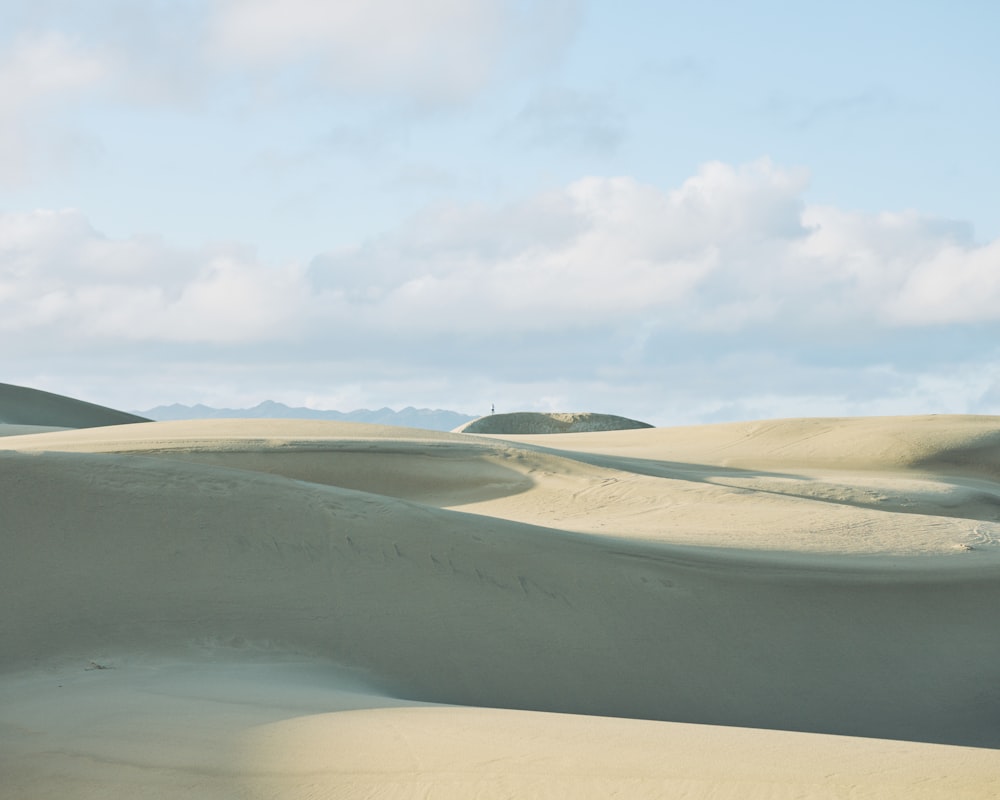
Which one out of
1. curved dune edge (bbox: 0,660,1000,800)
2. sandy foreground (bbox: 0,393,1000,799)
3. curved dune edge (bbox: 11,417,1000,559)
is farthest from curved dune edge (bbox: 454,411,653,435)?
curved dune edge (bbox: 0,660,1000,800)

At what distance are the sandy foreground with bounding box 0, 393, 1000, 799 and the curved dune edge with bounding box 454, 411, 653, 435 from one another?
14198mm

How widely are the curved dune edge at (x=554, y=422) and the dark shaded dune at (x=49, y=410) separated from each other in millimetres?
6571

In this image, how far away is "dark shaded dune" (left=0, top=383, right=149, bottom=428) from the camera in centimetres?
1900

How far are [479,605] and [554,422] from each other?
17533 millimetres

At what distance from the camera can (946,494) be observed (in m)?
→ 9.30

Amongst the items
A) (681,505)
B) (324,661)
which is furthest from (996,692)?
(324,661)

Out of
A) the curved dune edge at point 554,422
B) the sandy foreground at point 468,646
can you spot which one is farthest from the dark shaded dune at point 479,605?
the curved dune edge at point 554,422

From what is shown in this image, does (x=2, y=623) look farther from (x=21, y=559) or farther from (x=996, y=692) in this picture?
(x=996, y=692)

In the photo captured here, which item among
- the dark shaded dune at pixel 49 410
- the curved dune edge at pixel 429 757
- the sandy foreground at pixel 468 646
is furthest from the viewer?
the dark shaded dune at pixel 49 410

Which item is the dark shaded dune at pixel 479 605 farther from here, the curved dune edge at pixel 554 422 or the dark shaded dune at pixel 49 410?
the curved dune edge at pixel 554 422

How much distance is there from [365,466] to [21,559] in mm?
3731

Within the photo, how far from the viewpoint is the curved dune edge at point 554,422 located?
22016 mm

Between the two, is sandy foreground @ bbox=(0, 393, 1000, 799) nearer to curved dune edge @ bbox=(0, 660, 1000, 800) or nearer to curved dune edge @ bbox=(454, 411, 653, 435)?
curved dune edge @ bbox=(0, 660, 1000, 800)

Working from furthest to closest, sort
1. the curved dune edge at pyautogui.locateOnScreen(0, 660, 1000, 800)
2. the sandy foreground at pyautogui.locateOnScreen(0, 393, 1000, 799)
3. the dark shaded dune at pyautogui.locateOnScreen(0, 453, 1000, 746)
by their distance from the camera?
1. the dark shaded dune at pyautogui.locateOnScreen(0, 453, 1000, 746)
2. the sandy foreground at pyautogui.locateOnScreen(0, 393, 1000, 799)
3. the curved dune edge at pyautogui.locateOnScreen(0, 660, 1000, 800)
